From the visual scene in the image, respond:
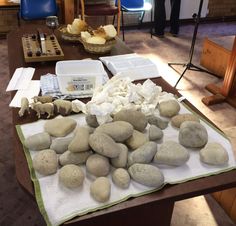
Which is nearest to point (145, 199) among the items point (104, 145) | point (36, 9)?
point (104, 145)

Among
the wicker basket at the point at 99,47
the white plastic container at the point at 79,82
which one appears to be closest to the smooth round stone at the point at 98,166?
the white plastic container at the point at 79,82

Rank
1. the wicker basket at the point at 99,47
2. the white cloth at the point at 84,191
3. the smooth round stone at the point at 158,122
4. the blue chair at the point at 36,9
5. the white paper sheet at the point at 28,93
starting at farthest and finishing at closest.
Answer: the blue chair at the point at 36,9 < the wicker basket at the point at 99,47 < the white paper sheet at the point at 28,93 < the smooth round stone at the point at 158,122 < the white cloth at the point at 84,191

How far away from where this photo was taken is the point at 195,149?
2.69ft

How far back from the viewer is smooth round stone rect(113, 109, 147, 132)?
840 millimetres

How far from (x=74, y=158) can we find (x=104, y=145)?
0.08 m

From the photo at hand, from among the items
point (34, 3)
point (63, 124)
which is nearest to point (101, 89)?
point (63, 124)

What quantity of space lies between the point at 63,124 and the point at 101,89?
0.20 m

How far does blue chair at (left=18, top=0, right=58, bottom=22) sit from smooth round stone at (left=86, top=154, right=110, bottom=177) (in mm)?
2497

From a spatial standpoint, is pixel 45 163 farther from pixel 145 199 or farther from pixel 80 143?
pixel 145 199

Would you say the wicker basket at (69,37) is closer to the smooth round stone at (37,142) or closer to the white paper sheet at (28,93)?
the white paper sheet at (28,93)

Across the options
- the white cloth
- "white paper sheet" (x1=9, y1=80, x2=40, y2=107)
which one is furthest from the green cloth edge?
"white paper sheet" (x1=9, y1=80, x2=40, y2=107)

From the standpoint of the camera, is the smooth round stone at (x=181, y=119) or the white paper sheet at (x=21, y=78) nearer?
the smooth round stone at (x=181, y=119)

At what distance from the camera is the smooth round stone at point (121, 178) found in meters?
0.69

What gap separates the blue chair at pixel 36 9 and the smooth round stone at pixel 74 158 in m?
2.46
